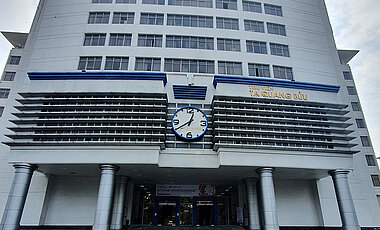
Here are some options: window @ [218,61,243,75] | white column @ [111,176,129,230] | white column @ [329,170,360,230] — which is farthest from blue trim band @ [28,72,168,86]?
white column @ [329,170,360,230]

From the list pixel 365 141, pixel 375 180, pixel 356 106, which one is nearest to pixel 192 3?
pixel 356 106

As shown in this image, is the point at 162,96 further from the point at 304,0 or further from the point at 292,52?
the point at 304,0

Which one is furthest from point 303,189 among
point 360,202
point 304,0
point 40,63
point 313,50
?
point 40,63

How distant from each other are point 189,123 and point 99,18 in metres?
15.7

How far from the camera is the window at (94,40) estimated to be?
22.1 metres

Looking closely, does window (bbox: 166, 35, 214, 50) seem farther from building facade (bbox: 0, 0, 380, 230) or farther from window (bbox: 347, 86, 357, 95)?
window (bbox: 347, 86, 357, 95)

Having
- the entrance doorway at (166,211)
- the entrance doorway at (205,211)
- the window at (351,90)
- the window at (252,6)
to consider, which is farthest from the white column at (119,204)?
the window at (351,90)

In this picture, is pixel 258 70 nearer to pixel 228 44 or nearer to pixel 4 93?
pixel 228 44

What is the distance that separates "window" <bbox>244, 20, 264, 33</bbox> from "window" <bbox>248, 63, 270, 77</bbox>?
14.8 feet

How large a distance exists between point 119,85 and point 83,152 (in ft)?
19.5

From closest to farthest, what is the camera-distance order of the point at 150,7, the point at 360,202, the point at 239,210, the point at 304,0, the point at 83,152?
1. the point at 83,152
2. the point at 360,202
3. the point at 239,210
4. the point at 150,7
5. the point at 304,0

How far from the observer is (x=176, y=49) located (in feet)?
71.1

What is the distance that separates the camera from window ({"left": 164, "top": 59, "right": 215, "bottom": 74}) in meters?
21.1

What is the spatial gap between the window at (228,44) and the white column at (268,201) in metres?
12.6
